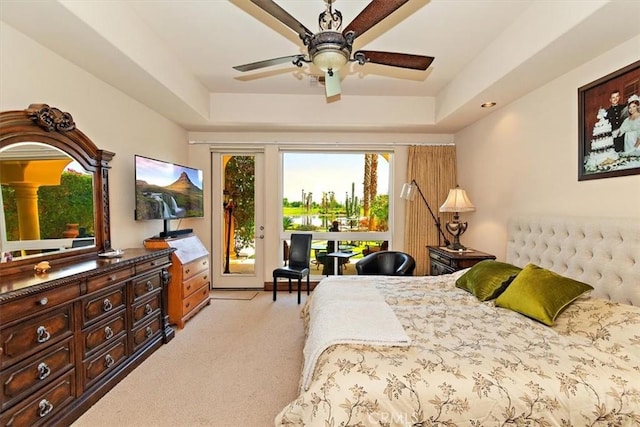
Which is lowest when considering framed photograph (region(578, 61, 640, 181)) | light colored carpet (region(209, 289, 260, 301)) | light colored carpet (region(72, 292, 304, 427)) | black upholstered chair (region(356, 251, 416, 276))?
light colored carpet (region(72, 292, 304, 427))

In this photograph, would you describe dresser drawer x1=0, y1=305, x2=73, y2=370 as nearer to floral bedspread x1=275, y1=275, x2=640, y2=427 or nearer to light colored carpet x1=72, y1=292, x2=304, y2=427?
light colored carpet x1=72, y1=292, x2=304, y2=427

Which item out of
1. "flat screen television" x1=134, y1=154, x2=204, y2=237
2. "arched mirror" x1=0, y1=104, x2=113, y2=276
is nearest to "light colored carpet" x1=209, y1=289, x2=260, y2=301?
"flat screen television" x1=134, y1=154, x2=204, y2=237

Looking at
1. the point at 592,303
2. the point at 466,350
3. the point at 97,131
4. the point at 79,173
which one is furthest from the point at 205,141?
the point at 592,303

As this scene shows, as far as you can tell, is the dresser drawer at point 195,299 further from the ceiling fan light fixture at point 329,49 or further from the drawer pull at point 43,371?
the ceiling fan light fixture at point 329,49

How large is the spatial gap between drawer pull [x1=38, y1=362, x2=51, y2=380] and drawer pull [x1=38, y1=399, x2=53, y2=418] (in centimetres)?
13

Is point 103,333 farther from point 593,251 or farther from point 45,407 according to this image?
point 593,251

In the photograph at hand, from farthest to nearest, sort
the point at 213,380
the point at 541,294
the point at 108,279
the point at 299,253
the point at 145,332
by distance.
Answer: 1. the point at 299,253
2. the point at 145,332
3. the point at 213,380
4. the point at 108,279
5. the point at 541,294

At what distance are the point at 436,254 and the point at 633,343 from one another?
2.64m

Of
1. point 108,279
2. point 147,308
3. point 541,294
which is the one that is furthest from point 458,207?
point 108,279

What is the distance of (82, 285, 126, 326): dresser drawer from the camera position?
86.0 inches

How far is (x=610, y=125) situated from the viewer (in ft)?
7.68

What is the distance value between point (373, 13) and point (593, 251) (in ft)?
7.34

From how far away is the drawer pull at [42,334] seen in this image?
5.98ft

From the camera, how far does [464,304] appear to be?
8.19ft
